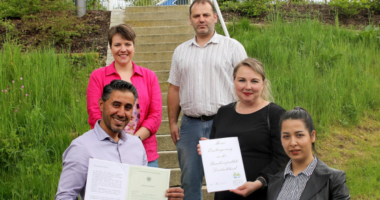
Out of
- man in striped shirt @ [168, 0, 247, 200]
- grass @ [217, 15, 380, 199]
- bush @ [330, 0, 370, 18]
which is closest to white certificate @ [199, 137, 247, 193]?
man in striped shirt @ [168, 0, 247, 200]

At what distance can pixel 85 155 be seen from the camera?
2.04 meters

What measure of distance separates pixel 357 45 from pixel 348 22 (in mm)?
1579

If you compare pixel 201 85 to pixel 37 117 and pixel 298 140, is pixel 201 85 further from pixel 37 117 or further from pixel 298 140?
pixel 37 117

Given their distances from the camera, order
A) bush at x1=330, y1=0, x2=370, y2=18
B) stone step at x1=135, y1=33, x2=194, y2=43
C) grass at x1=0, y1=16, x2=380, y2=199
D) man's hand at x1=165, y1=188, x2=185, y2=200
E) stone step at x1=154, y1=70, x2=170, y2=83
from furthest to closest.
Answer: bush at x1=330, y1=0, x2=370, y2=18, stone step at x1=135, y1=33, x2=194, y2=43, stone step at x1=154, y1=70, x2=170, y2=83, grass at x1=0, y1=16, x2=380, y2=199, man's hand at x1=165, y1=188, x2=185, y2=200

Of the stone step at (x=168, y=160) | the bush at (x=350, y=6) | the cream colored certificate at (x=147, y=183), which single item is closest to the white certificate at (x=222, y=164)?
the cream colored certificate at (x=147, y=183)

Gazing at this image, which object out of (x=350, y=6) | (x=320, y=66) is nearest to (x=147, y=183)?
(x=320, y=66)

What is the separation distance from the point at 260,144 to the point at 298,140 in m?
0.36

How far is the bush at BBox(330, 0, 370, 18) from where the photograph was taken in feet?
26.3

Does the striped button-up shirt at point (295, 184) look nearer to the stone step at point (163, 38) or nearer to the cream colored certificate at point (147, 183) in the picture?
the cream colored certificate at point (147, 183)

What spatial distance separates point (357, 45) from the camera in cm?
651

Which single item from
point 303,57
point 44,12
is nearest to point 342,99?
point 303,57

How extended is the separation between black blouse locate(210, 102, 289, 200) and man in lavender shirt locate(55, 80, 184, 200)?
1.75 feet

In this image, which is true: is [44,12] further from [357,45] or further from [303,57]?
[357,45]

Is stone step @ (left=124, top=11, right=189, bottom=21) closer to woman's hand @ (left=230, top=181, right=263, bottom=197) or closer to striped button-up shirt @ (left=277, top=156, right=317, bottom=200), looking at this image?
woman's hand @ (left=230, top=181, right=263, bottom=197)
